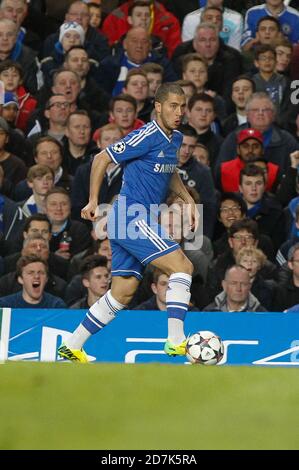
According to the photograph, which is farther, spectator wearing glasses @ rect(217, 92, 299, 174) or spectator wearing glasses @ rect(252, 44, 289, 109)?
spectator wearing glasses @ rect(252, 44, 289, 109)

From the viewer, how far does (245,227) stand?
14.2m

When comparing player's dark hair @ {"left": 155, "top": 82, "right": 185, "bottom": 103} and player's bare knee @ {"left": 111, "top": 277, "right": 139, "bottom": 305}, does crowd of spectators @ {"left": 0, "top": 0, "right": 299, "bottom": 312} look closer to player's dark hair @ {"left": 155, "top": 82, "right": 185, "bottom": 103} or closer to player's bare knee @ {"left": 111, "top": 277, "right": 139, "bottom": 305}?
player's bare knee @ {"left": 111, "top": 277, "right": 139, "bottom": 305}

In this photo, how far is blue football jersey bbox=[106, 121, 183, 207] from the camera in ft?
36.6

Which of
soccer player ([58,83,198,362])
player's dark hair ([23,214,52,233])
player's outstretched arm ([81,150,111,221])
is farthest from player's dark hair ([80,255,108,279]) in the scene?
player's outstretched arm ([81,150,111,221])

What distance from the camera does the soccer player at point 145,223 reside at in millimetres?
11102

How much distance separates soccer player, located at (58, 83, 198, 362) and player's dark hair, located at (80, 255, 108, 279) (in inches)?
93.6

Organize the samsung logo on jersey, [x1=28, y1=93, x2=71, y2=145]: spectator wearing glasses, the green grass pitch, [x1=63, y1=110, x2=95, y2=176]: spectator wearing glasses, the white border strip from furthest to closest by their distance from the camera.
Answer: [x1=28, y1=93, x2=71, y2=145]: spectator wearing glasses → [x1=63, y1=110, x2=95, y2=176]: spectator wearing glasses → the white border strip → the samsung logo on jersey → the green grass pitch

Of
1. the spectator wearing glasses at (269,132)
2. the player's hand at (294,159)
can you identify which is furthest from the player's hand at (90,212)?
Result: the spectator wearing glasses at (269,132)

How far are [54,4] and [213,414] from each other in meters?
10.2

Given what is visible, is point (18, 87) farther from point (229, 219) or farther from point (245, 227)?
point (245, 227)

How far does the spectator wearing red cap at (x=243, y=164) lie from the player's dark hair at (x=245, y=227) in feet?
3.64

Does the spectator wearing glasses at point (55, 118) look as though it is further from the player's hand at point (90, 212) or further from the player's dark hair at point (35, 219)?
the player's hand at point (90, 212)

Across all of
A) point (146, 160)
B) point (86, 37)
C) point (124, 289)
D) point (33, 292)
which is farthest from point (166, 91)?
point (86, 37)
